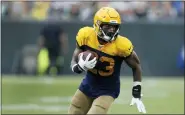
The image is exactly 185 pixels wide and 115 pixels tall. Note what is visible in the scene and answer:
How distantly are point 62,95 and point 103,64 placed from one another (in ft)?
21.5

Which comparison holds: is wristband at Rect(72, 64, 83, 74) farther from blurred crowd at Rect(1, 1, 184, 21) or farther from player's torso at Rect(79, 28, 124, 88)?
blurred crowd at Rect(1, 1, 184, 21)

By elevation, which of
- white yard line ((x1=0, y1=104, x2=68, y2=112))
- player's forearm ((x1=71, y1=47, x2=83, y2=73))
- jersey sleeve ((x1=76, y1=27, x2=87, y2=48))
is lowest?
white yard line ((x1=0, y1=104, x2=68, y2=112))

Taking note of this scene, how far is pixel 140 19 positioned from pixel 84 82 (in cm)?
1074

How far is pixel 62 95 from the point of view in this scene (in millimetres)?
13797

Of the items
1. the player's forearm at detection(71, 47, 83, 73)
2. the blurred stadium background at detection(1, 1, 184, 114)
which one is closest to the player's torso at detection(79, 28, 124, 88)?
the player's forearm at detection(71, 47, 83, 73)

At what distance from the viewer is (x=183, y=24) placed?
18.0m

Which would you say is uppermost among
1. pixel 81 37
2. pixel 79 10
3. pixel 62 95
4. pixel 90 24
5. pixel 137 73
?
pixel 79 10

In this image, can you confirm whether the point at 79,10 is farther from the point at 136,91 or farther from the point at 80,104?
the point at 80,104

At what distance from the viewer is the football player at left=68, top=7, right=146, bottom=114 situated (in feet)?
23.8

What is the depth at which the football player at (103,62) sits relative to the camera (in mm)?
7242

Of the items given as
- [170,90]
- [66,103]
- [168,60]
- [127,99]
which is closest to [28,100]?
[66,103]

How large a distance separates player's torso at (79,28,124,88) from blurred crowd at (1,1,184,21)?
33.2 ft

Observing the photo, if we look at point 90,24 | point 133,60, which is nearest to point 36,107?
point 133,60

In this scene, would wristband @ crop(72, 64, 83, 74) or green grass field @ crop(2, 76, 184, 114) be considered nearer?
wristband @ crop(72, 64, 83, 74)
